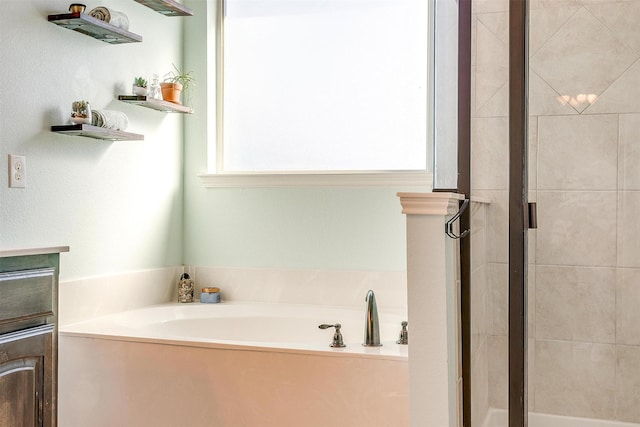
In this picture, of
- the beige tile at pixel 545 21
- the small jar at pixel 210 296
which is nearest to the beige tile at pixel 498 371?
the beige tile at pixel 545 21

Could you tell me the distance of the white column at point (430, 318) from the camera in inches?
71.7

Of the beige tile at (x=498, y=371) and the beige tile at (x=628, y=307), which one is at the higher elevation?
the beige tile at (x=628, y=307)

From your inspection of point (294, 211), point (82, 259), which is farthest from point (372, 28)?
point (82, 259)

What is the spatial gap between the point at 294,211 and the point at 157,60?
3.14 feet

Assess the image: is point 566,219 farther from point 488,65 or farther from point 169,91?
point 169,91

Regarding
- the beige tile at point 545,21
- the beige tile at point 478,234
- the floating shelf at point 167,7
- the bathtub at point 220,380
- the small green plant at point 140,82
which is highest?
the floating shelf at point 167,7

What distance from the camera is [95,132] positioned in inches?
104

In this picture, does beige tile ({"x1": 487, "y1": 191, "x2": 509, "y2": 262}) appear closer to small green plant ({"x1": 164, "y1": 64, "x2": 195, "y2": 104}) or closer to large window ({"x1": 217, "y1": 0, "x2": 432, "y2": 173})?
large window ({"x1": 217, "y1": 0, "x2": 432, "y2": 173})

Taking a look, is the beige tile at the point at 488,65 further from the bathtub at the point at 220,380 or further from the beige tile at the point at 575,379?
the bathtub at the point at 220,380

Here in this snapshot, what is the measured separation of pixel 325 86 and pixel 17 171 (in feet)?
4.86

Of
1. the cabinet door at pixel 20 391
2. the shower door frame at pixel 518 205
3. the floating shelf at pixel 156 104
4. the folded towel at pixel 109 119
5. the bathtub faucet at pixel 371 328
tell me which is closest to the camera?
the shower door frame at pixel 518 205

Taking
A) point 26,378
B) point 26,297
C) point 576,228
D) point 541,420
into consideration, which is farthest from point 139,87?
point 541,420

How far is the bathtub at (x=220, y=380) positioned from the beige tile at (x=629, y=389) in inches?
26.4

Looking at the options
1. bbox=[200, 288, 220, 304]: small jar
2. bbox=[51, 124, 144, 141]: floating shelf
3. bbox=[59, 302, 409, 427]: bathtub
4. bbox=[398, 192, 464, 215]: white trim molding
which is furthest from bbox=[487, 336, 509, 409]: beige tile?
bbox=[200, 288, 220, 304]: small jar
